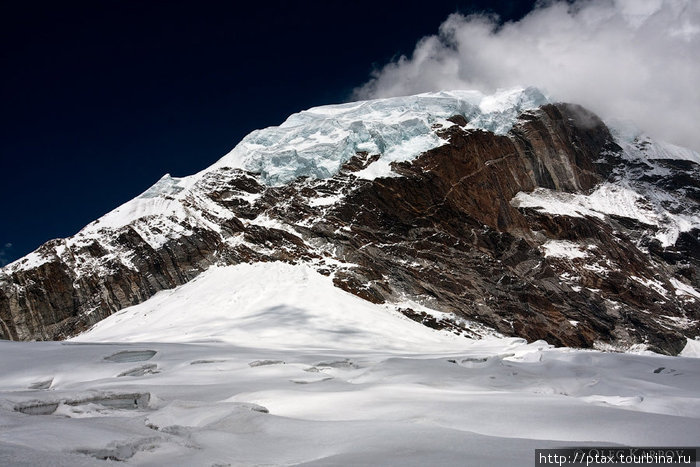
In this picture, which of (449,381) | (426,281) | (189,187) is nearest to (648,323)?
(426,281)

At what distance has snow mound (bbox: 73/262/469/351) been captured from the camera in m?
31.9

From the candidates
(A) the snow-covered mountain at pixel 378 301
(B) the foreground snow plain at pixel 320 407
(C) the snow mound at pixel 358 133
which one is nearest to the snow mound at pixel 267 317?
(A) the snow-covered mountain at pixel 378 301

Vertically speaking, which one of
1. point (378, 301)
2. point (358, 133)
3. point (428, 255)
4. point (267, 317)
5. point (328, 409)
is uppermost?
point (358, 133)

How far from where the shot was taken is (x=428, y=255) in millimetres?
60031

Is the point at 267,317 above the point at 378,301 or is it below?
above

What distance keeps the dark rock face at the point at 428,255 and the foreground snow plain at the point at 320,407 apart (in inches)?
1386

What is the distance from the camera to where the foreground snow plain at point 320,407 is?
203 inches

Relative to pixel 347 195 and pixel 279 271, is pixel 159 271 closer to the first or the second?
pixel 279 271

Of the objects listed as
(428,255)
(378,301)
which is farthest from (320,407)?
(428,255)

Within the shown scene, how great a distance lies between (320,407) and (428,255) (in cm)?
5243

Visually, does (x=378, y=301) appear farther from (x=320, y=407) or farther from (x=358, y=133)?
(x=320, y=407)

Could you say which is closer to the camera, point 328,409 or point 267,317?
point 328,409

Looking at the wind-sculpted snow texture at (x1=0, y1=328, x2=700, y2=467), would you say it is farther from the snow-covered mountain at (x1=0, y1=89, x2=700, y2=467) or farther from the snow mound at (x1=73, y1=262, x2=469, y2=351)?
the snow mound at (x1=73, y1=262, x2=469, y2=351)

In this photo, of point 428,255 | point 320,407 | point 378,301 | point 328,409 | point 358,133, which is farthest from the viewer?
point 358,133
